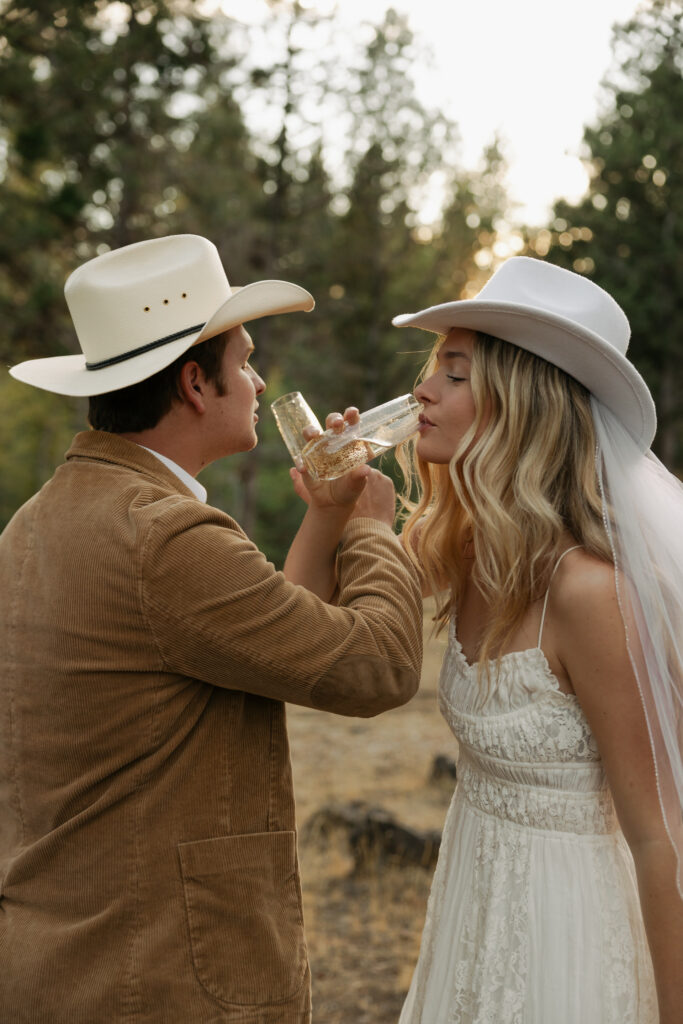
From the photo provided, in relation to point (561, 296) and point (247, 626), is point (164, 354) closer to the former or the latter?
point (247, 626)

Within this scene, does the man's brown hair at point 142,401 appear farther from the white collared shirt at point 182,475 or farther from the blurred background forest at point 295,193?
the blurred background forest at point 295,193

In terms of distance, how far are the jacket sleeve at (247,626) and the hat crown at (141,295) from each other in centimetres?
52

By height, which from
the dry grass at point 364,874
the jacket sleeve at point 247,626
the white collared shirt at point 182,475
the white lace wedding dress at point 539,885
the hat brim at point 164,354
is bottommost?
the dry grass at point 364,874

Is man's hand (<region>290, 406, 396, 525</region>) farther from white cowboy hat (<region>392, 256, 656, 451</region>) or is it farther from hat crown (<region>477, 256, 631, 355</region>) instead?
hat crown (<region>477, 256, 631, 355</region>)

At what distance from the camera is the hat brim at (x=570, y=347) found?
2354mm

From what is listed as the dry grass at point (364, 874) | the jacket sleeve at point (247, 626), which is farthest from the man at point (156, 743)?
the dry grass at point (364, 874)

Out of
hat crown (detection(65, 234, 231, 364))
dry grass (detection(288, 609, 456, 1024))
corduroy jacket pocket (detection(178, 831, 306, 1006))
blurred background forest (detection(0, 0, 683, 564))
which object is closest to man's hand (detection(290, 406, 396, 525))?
hat crown (detection(65, 234, 231, 364))

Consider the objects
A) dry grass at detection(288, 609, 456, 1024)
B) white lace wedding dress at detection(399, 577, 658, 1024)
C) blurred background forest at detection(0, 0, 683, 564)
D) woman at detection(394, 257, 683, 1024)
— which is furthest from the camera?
blurred background forest at detection(0, 0, 683, 564)

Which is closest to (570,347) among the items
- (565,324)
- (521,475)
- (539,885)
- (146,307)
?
(565,324)

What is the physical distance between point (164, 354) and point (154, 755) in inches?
34.9

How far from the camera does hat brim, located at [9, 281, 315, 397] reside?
2.31 metres

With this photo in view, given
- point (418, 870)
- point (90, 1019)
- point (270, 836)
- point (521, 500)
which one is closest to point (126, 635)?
point (270, 836)

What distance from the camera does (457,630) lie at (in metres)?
2.75

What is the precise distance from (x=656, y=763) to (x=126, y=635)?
45.1 inches
